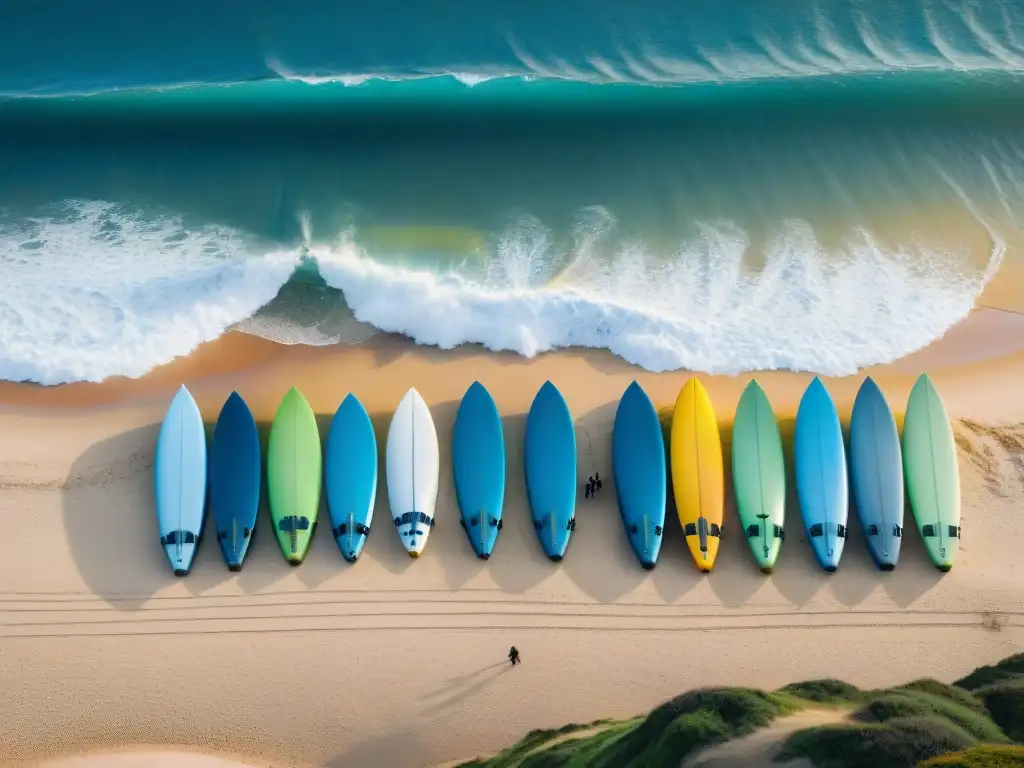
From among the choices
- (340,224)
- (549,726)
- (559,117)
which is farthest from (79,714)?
(559,117)

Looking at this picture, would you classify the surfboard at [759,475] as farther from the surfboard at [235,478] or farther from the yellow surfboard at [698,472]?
the surfboard at [235,478]

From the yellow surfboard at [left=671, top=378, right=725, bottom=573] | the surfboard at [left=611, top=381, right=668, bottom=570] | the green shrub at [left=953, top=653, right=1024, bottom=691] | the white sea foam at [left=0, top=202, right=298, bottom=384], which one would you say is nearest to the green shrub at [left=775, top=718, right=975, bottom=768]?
the green shrub at [left=953, top=653, right=1024, bottom=691]

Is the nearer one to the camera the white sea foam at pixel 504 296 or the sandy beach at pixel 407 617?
the sandy beach at pixel 407 617

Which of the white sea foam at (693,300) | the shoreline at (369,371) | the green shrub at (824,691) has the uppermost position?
the white sea foam at (693,300)

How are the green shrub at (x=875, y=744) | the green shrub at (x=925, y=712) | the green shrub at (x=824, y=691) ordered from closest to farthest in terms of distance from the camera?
1. the green shrub at (x=875, y=744)
2. the green shrub at (x=925, y=712)
3. the green shrub at (x=824, y=691)

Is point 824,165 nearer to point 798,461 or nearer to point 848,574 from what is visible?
point 798,461

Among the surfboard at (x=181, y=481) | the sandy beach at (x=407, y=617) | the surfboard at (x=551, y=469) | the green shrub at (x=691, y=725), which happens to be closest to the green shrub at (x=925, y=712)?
the green shrub at (x=691, y=725)

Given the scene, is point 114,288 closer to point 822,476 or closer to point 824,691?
point 822,476
